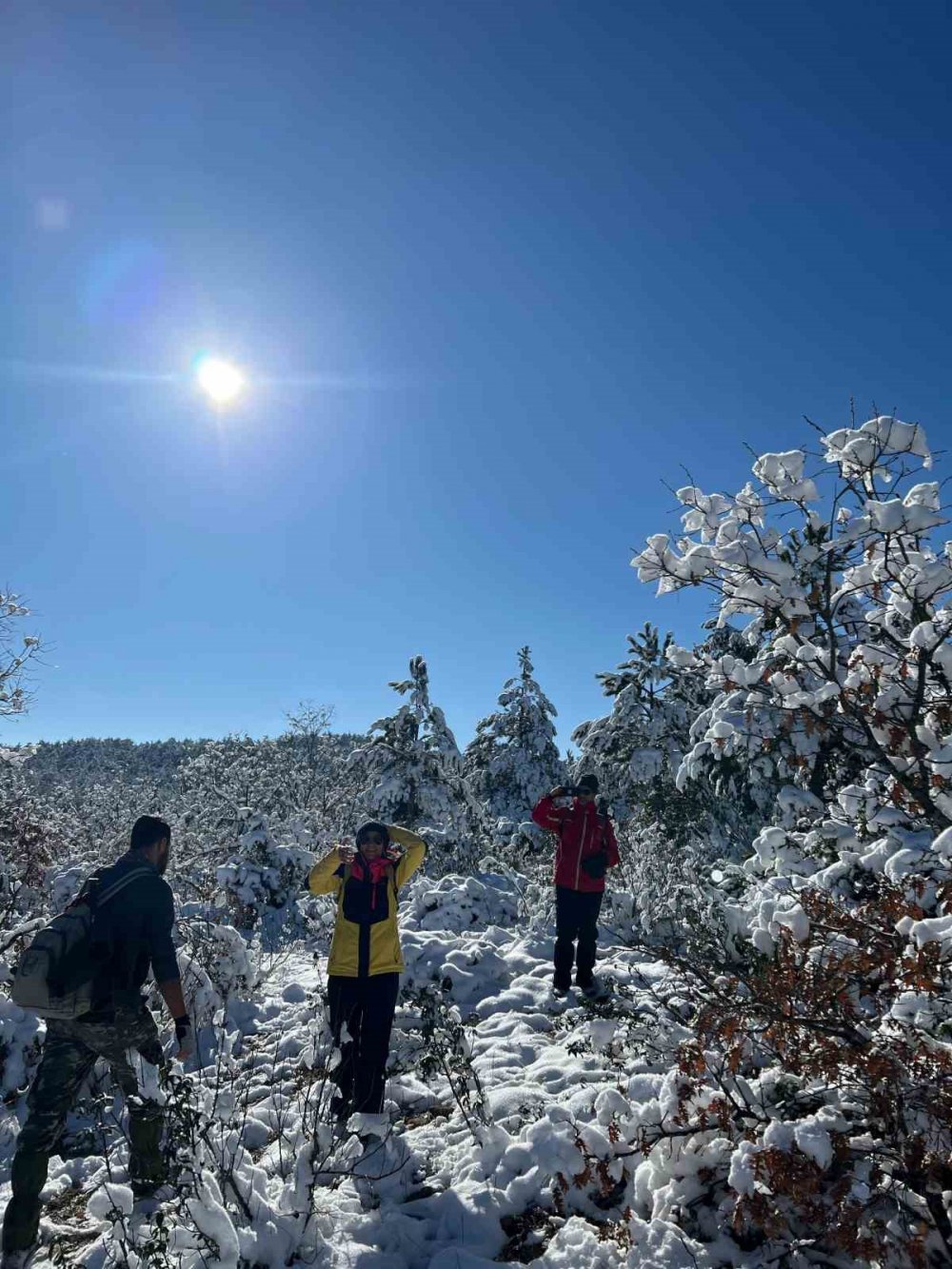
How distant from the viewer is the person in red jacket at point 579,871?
633cm

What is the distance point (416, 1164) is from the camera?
12.3 feet

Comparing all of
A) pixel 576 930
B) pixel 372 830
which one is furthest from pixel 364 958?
pixel 576 930

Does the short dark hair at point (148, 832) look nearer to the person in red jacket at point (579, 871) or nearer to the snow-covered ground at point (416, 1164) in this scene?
the snow-covered ground at point (416, 1164)

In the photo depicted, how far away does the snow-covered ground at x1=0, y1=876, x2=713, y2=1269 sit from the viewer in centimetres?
282

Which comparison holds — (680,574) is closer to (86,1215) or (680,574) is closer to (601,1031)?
(601,1031)

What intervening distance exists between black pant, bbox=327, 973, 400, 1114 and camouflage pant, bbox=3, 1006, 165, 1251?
109 cm

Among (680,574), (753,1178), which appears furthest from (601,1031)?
(680,574)

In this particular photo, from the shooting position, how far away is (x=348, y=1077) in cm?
429

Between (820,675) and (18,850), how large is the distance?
1202 cm

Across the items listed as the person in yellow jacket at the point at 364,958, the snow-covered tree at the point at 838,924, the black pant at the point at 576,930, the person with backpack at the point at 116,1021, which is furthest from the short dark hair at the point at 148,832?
the black pant at the point at 576,930

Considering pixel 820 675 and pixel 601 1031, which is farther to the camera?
pixel 601 1031

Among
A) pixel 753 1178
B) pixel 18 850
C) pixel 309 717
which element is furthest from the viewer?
pixel 309 717

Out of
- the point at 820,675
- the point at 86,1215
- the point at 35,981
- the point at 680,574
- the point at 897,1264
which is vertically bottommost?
the point at 86,1215

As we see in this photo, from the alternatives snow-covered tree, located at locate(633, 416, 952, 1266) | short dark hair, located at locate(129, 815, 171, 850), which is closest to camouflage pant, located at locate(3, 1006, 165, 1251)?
short dark hair, located at locate(129, 815, 171, 850)
